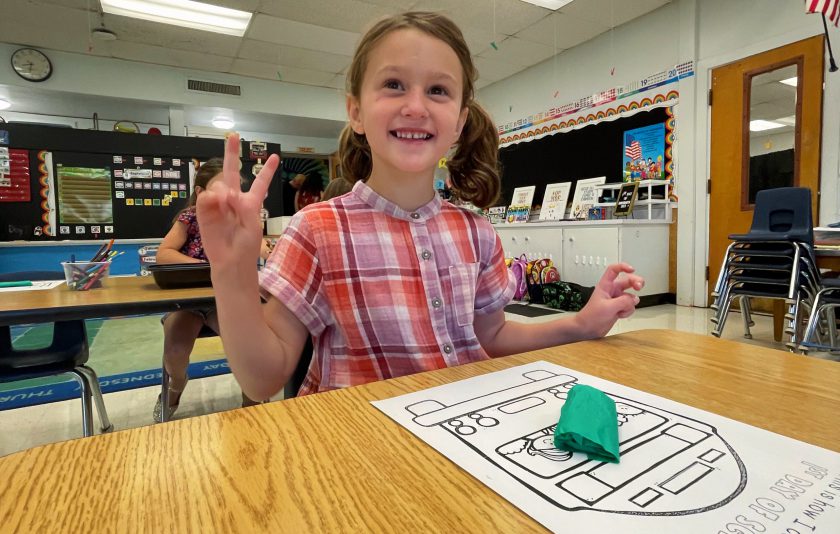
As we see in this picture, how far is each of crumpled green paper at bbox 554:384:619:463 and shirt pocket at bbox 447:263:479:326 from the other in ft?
1.33

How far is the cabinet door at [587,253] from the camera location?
14.0 feet

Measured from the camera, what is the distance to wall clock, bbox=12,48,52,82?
17.3 ft

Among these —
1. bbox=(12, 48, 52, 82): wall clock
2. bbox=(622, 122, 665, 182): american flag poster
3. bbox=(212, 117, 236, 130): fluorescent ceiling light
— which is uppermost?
bbox=(12, 48, 52, 82): wall clock

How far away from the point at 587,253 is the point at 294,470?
14.8ft

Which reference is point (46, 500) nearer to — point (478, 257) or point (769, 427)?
point (769, 427)

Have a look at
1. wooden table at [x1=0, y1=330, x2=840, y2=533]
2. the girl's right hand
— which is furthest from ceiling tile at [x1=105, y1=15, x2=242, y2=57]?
wooden table at [x1=0, y1=330, x2=840, y2=533]

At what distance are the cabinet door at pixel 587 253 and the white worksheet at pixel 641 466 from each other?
3.99 metres

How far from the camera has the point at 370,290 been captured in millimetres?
746

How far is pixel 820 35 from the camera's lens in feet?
11.1

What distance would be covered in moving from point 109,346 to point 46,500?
3.26 m

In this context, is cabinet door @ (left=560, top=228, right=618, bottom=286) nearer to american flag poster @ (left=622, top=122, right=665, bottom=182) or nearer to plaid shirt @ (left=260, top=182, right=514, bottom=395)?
american flag poster @ (left=622, top=122, right=665, bottom=182)

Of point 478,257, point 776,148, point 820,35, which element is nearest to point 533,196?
point 776,148

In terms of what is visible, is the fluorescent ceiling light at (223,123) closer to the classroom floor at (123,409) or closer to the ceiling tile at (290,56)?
the ceiling tile at (290,56)

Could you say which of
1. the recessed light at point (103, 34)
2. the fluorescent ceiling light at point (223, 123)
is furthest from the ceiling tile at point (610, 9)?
the fluorescent ceiling light at point (223, 123)
